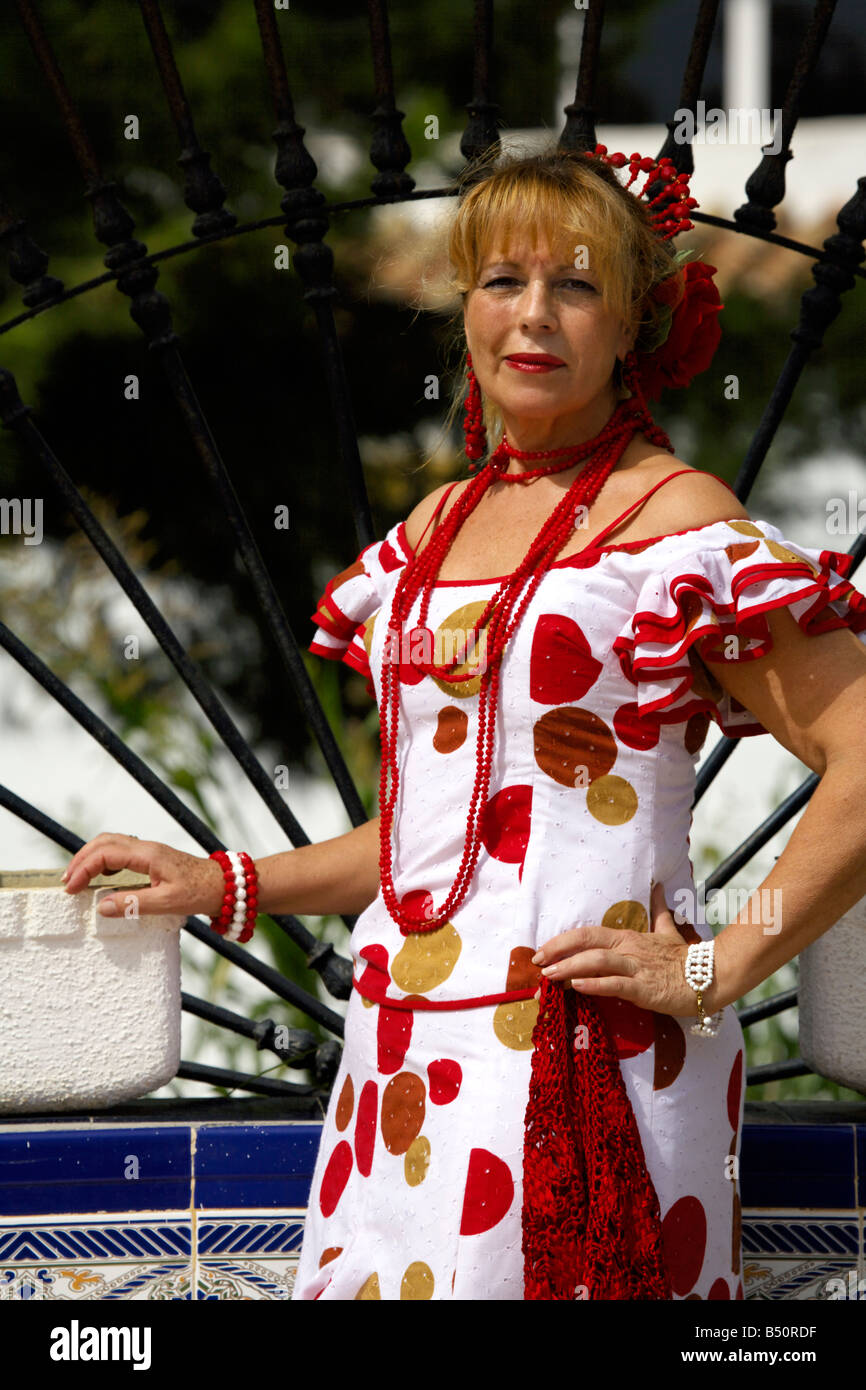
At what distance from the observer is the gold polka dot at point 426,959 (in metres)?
1.58

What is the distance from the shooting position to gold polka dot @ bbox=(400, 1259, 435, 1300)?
5.01 feet

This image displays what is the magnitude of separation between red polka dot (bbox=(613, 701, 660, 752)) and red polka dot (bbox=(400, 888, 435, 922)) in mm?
286

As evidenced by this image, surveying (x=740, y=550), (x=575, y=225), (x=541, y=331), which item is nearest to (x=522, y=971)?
(x=740, y=550)

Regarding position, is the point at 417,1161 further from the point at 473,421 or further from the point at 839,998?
the point at 473,421

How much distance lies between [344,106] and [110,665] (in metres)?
1.56

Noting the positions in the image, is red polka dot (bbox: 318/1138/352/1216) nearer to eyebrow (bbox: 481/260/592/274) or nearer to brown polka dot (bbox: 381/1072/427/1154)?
brown polka dot (bbox: 381/1072/427/1154)

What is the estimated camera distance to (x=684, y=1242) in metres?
1.54

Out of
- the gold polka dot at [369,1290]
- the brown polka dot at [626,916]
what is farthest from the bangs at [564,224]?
the gold polka dot at [369,1290]

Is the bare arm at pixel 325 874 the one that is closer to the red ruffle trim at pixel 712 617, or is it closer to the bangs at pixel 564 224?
the red ruffle trim at pixel 712 617

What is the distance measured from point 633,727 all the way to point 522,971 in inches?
11.3

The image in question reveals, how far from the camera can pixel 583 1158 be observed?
148 cm

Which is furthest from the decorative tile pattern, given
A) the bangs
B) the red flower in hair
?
the bangs

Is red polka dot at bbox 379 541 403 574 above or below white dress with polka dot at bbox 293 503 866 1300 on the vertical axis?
above

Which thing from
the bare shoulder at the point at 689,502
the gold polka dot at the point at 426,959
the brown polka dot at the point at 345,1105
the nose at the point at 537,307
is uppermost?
the nose at the point at 537,307
